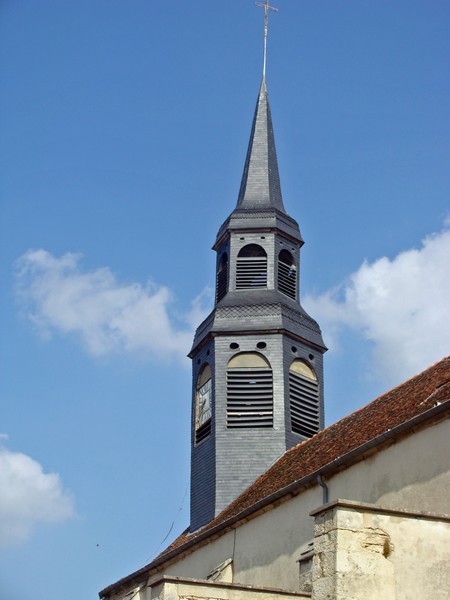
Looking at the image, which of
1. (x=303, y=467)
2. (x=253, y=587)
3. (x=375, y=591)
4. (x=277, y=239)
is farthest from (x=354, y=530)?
(x=277, y=239)

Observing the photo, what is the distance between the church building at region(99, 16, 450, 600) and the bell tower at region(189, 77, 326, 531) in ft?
0.11

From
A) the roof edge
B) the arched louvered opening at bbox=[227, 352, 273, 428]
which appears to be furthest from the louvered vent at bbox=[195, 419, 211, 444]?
the roof edge

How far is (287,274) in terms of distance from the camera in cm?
2477

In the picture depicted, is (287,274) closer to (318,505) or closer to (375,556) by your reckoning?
(318,505)

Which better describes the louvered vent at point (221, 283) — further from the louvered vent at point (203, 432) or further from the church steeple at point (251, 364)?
the louvered vent at point (203, 432)

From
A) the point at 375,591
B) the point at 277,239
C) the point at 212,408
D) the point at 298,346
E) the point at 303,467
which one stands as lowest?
the point at 375,591

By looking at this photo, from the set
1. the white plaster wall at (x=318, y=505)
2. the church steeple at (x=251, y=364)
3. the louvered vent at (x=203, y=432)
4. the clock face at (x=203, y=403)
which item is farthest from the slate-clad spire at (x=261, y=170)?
the white plaster wall at (x=318, y=505)

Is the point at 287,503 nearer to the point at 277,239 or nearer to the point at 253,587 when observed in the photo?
the point at 253,587

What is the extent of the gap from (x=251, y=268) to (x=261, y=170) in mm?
3811

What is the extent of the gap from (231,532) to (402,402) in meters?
4.04

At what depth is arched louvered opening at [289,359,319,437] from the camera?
22.4 metres

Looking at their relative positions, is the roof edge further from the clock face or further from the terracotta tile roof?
the clock face

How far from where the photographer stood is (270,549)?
16.2 meters

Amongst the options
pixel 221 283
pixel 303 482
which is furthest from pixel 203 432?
pixel 303 482
